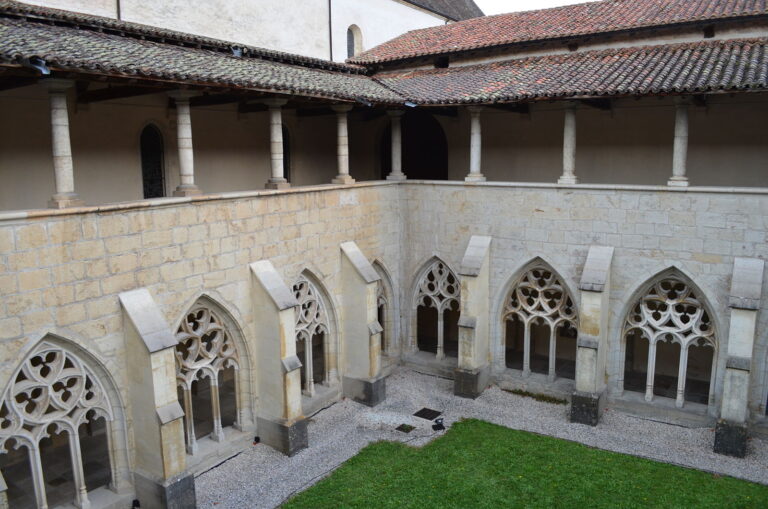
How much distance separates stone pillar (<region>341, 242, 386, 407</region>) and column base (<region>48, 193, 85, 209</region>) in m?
6.61

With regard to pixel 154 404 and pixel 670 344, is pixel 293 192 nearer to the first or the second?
pixel 154 404

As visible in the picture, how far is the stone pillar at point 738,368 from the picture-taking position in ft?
40.1

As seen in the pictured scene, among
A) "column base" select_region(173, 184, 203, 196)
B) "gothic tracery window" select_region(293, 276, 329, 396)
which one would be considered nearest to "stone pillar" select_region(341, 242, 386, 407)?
"gothic tracery window" select_region(293, 276, 329, 396)

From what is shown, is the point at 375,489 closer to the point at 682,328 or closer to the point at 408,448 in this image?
the point at 408,448

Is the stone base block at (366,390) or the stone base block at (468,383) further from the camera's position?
the stone base block at (468,383)

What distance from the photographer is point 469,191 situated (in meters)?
16.0

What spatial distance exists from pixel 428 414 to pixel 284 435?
361cm

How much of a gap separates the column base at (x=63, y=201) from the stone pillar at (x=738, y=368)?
1217cm

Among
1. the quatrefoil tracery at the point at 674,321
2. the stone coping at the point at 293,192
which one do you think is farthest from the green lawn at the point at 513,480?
the stone coping at the point at 293,192

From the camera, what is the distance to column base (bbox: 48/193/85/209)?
9.52 m

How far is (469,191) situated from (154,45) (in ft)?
26.5

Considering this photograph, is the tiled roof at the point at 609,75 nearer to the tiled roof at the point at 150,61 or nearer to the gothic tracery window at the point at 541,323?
the tiled roof at the point at 150,61

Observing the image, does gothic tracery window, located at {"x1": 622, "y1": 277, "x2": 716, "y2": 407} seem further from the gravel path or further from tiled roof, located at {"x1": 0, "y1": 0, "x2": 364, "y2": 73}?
tiled roof, located at {"x1": 0, "y1": 0, "x2": 364, "y2": 73}

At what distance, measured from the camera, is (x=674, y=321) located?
44.9 ft
